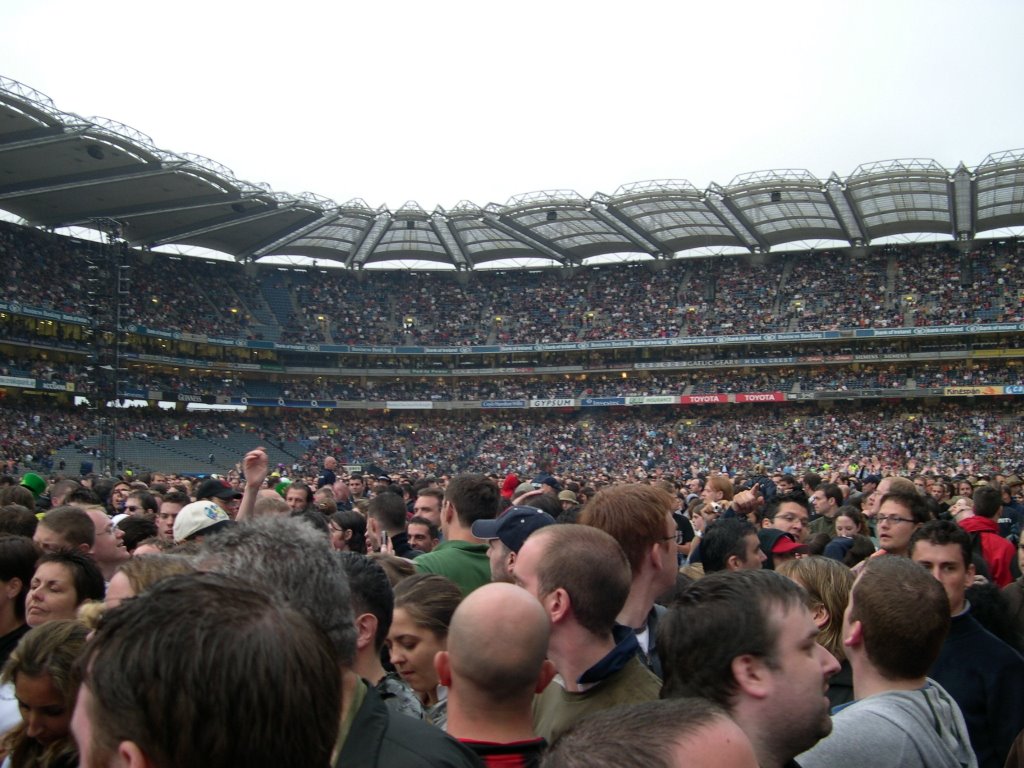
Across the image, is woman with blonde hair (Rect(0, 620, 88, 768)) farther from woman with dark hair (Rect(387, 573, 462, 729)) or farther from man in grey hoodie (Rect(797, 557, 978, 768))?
man in grey hoodie (Rect(797, 557, 978, 768))

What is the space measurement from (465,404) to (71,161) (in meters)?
27.9

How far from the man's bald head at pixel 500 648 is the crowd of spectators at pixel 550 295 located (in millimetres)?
45777

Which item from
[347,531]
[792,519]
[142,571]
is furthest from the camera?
[792,519]

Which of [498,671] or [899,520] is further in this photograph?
[899,520]

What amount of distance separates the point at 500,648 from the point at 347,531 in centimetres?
514

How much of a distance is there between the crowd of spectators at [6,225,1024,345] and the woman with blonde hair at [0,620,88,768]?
1750 inches

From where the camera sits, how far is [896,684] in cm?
303

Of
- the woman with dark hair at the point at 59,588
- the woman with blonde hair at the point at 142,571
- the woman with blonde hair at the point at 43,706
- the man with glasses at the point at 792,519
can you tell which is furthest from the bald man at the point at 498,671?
the man with glasses at the point at 792,519

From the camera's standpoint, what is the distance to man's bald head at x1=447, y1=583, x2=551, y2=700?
2.36 metres

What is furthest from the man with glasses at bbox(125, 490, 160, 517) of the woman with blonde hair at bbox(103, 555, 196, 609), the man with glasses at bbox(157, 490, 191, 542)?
the woman with blonde hair at bbox(103, 555, 196, 609)

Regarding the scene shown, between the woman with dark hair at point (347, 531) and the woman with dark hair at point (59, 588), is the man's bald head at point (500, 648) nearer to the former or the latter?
the woman with dark hair at point (59, 588)

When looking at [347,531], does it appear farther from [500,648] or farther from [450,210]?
[450,210]

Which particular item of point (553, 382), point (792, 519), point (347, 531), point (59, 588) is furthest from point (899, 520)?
point (553, 382)

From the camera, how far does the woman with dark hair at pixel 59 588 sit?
165 inches
